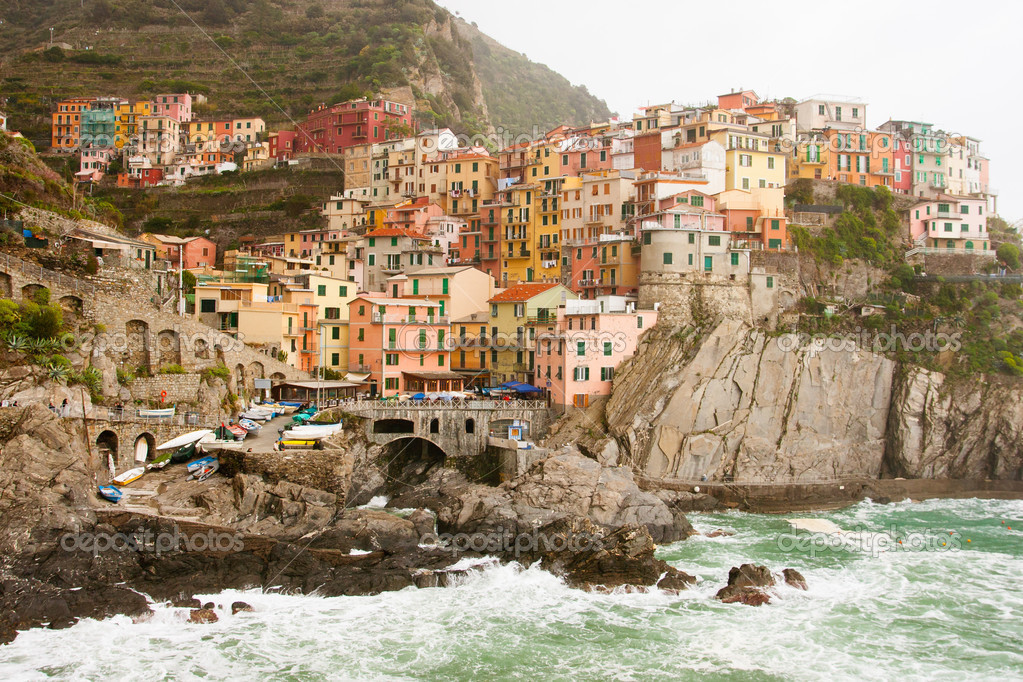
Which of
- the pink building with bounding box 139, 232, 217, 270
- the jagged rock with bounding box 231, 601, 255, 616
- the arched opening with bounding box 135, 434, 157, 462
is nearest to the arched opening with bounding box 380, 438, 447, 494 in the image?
the arched opening with bounding box 135, 434, 157, 462

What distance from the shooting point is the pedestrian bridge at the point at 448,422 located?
153 feet

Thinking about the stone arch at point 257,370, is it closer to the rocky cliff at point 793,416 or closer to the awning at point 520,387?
the awning at point 520,387

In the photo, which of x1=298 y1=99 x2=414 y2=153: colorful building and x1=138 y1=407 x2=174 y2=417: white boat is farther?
x1=298 y1=99 x2=414 y2=153: colorful building

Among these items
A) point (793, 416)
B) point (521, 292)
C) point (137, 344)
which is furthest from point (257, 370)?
point (793, 416)

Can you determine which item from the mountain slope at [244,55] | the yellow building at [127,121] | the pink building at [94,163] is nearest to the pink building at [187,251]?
the pink building at [94,163]

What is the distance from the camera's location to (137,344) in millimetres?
42656

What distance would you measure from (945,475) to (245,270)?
4310 centimetres

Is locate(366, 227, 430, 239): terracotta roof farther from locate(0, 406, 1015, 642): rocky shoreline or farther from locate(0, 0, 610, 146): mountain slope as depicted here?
locate(0, 0, 610, 146): mountain slope

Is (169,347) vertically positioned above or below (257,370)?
above

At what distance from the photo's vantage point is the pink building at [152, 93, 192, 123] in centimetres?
9688

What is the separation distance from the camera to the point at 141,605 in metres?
29.2

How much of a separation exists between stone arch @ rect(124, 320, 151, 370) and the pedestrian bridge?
30.2 ft

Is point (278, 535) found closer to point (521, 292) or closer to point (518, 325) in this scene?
point (518, 325)

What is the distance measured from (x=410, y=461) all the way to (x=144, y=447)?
1379 cm
